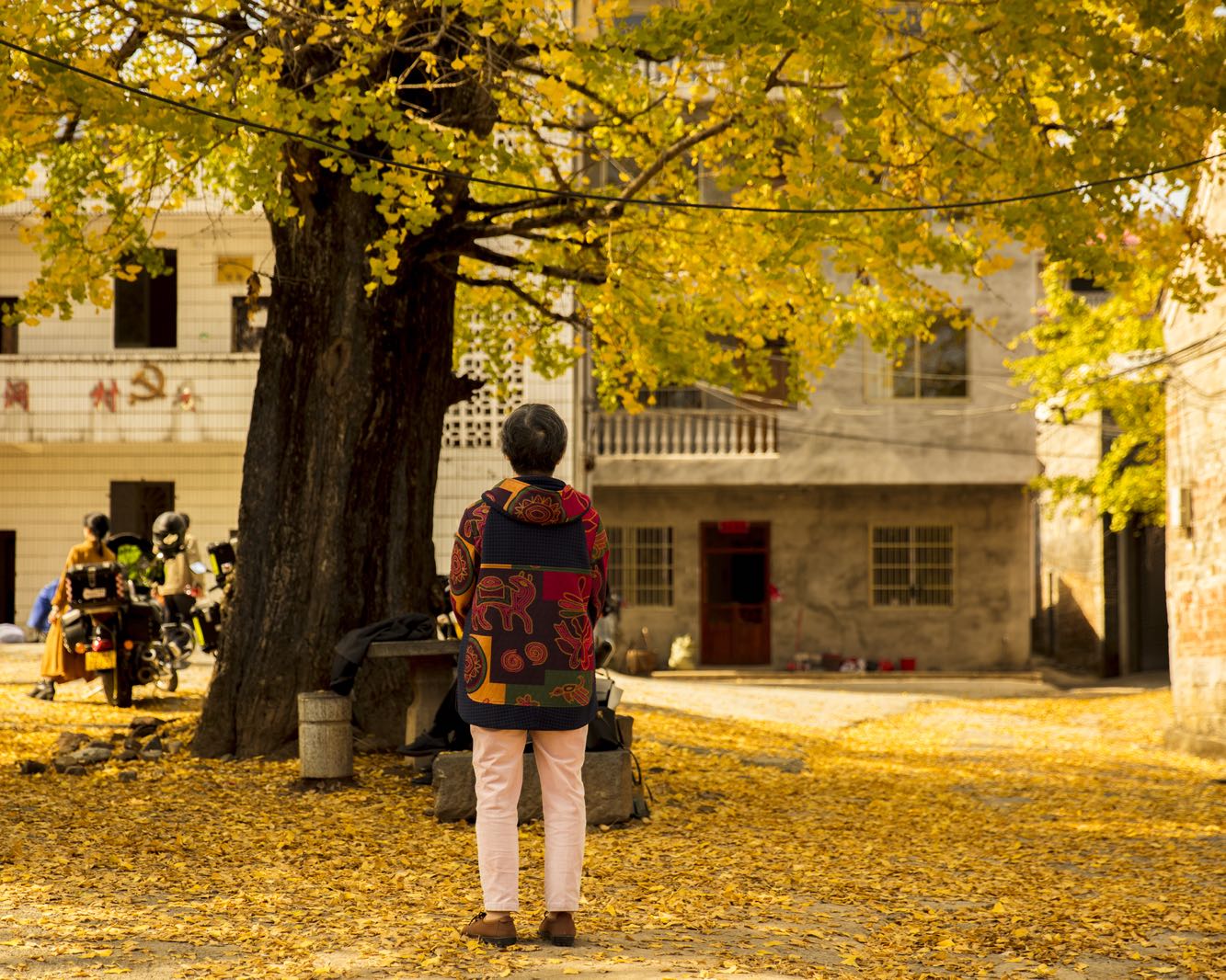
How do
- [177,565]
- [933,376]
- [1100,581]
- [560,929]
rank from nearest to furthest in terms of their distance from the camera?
1. [560,929]
2. [177,565]
3. [933,376]
4. [1100,581]

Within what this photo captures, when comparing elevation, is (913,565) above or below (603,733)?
above

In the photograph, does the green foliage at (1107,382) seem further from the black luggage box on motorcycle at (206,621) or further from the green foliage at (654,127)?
the black luggage box on motorcycle at (206,621)

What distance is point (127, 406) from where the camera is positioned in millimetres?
22219

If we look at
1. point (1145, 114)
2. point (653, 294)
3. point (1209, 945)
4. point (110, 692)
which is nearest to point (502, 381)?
point (653, 294)

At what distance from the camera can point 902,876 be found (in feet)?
24.1

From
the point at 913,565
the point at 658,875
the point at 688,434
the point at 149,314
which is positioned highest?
the point at 149,314

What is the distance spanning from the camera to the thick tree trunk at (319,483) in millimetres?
9523

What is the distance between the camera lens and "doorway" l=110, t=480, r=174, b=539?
24.0 meters

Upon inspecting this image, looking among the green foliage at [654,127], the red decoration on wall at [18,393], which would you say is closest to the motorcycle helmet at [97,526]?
the green foliage at [654,127]

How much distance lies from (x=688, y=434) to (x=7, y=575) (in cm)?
1143

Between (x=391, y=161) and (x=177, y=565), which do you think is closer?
(x=391, y=161)

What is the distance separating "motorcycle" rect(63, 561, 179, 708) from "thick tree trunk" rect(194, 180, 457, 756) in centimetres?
303

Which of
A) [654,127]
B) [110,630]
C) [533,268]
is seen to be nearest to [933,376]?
[654,127]

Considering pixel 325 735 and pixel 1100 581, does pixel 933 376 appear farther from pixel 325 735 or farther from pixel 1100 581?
pixel 325 735
